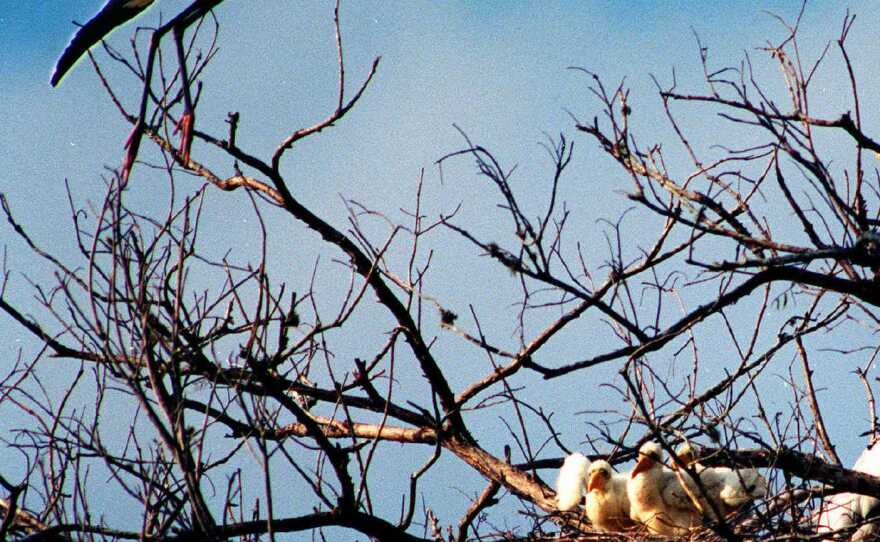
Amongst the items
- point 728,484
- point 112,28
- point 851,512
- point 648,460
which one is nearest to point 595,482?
point 648,460

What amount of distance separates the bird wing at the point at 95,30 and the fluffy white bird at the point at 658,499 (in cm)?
316

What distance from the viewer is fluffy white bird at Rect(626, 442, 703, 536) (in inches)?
214

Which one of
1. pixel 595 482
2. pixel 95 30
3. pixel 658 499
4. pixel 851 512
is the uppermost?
pixel 95 30

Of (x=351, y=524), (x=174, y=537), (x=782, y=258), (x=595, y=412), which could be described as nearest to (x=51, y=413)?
(x=174, y=537)

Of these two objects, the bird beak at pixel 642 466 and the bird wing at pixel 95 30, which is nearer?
the bird wing at pixel 95 30

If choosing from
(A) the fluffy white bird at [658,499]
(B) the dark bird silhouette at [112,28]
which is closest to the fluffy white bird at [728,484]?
(A) the fluffy white bird at [658,499]

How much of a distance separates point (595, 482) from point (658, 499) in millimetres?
325

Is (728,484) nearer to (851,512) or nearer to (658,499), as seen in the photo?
(658,499)

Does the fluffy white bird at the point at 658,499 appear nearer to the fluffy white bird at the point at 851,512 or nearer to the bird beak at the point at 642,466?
the bird beak at the point at 642,466

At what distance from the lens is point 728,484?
5422 mm

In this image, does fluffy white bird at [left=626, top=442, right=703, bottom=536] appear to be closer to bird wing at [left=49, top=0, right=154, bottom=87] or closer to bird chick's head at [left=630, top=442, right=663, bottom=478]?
bird chick's head at [left=630, top=442, right=663, bottom=478]

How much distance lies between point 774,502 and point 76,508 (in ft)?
9.98

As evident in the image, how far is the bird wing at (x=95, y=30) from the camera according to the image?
424 cm

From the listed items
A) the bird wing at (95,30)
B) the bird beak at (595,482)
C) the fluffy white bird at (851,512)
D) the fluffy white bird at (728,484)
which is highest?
the bird wing at (95,30)
